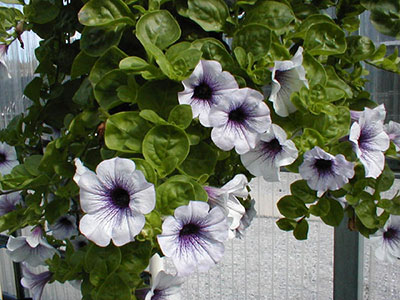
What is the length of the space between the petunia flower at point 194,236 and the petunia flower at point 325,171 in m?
0.13

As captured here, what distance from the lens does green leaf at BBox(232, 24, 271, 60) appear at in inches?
21.5

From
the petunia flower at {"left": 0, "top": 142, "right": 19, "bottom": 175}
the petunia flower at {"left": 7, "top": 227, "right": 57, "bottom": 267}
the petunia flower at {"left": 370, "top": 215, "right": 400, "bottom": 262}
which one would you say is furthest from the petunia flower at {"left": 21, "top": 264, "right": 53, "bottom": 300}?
the petunia flower at {"left": 370, "top": 215, "right": 400, "bottom": 262}

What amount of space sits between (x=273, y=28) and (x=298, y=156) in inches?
6.8

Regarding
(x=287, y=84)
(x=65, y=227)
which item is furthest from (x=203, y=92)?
(x=65, y=227)

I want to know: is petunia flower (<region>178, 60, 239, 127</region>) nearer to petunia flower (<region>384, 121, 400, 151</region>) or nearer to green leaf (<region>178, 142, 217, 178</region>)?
green leaf (<region>178, 142, 217, 178</region>)

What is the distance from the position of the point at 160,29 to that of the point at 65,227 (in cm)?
41

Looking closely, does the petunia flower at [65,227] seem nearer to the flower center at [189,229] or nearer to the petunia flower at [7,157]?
the petunia flower at [7,157]

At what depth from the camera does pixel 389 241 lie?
711 millimetres

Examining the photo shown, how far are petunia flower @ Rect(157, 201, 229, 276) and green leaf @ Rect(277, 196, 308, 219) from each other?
0.67 feet

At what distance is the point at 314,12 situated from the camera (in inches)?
25.5

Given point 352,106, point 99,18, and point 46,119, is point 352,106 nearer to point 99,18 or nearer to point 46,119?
point 99,18

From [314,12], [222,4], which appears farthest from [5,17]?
[314,12]

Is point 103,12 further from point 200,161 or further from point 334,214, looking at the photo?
point 334,214

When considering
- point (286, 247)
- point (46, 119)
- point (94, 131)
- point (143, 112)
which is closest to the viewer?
point (143, 112)
